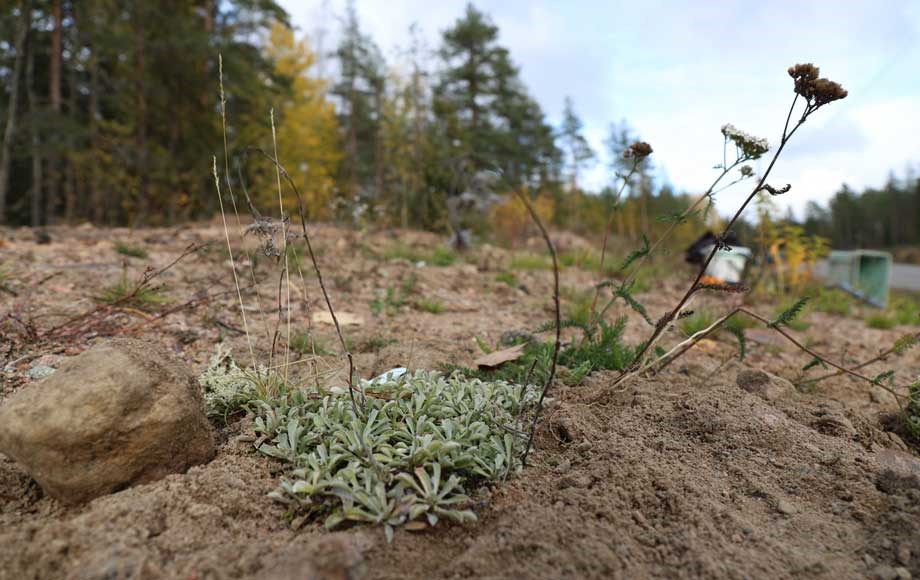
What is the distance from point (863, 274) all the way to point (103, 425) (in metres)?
10.2

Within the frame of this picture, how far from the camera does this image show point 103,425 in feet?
4.88

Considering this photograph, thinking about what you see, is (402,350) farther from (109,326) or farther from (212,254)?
(212,254)

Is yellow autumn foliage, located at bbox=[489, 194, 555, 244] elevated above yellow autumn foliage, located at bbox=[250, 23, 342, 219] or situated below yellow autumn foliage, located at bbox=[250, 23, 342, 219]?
below

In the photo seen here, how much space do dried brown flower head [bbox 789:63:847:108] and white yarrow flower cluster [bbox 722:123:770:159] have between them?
0.30 meters

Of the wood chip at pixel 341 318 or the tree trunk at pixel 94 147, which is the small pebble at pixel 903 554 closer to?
the wood chip at pixel 341 318

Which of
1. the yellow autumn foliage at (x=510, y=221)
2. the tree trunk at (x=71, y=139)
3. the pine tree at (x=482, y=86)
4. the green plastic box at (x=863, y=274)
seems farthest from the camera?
the pine tree at (x=482, y=86)

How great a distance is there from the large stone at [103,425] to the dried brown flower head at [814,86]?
2107 millimetres

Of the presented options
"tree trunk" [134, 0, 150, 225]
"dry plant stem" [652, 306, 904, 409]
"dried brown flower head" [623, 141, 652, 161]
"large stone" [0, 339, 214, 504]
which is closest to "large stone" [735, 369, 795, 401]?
"dry plant stem" [652, 306, 904, 409]

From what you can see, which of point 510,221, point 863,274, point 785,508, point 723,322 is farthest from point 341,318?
point 863,274

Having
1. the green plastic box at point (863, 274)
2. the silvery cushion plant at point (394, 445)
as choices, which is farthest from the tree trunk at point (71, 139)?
the green plastic box at point (863, 274)

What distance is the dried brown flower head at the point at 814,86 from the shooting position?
1.62 meters

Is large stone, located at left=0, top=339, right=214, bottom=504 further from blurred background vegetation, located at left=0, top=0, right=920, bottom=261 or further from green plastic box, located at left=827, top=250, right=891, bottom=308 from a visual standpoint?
green plastic box, located at left=827, top=250, right=891, bottom=308

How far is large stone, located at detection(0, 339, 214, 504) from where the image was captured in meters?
1.44

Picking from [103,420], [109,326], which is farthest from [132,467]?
[109,326]
